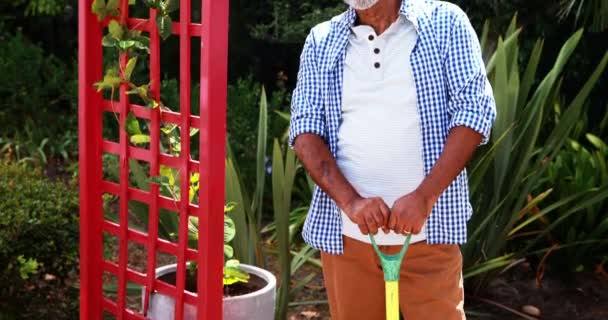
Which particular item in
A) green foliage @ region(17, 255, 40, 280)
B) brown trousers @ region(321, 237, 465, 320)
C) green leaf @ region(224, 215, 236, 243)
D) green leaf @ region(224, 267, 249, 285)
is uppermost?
brown trousers @ region(321, 237, 465, 320)

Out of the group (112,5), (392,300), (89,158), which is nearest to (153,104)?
(112,5)

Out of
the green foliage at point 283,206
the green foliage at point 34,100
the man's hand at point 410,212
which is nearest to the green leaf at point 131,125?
the green foliage at point 283,206

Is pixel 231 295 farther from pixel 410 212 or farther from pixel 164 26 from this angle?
pixel 410 212

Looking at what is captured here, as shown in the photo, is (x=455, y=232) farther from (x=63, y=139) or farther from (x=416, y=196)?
(x=63, y=139)

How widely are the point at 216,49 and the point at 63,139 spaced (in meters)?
4.15

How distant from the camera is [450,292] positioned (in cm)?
298

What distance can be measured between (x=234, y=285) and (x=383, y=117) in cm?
120

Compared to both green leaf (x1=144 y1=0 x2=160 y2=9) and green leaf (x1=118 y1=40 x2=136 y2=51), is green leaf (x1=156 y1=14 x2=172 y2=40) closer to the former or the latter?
green leaf (x1=144 y1=0 x2=160 y2=9)

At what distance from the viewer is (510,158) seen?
4656mm

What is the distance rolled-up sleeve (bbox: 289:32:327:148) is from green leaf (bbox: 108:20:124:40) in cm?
69

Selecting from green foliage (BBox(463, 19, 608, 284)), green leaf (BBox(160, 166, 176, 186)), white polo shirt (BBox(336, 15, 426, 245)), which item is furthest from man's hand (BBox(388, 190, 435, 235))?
green foliage (BBox(463, 19, 608, 284))

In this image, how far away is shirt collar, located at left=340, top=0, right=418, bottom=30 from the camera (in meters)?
2.88

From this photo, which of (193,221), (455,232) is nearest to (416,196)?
(455,232)

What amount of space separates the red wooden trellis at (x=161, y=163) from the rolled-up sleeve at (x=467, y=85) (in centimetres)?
68
